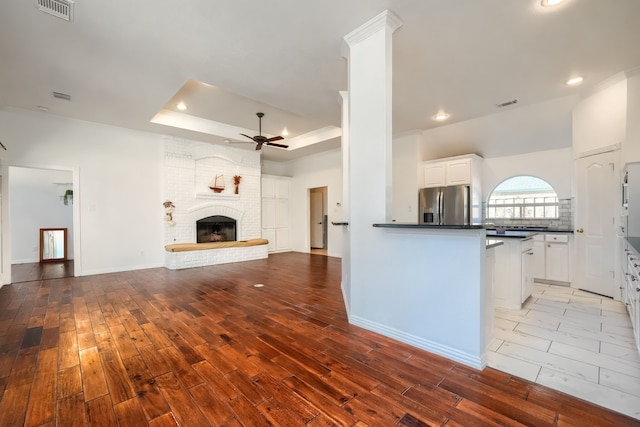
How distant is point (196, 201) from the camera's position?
639cm

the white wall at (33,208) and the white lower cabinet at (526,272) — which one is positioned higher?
the white wall at (33,208)

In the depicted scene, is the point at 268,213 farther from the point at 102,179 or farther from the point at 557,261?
the point at 557,261

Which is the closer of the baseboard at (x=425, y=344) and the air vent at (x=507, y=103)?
the baseboard at (x=425, y=344)

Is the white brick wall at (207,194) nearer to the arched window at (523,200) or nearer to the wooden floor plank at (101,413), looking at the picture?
the wooden floor plank at (101,413)

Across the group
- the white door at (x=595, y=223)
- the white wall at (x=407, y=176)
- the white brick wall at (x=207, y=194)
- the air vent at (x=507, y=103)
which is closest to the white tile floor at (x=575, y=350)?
the white door at (x=595, y=223)

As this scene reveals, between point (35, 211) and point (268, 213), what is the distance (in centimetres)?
575

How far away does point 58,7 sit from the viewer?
2.34 meters

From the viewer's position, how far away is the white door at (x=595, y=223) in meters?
3.62

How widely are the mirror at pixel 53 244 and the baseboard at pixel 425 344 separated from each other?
8.16m

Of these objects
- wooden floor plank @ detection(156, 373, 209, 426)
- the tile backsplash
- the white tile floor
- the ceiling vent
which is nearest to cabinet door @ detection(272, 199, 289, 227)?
the tile backsplash

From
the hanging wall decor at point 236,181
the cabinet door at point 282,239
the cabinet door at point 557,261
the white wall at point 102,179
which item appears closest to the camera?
the cabinet door at point 557,261

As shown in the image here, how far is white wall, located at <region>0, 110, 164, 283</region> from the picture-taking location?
4.61m

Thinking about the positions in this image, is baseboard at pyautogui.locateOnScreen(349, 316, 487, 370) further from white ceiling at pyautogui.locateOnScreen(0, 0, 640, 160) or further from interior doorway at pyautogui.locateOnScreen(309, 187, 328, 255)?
interior doorway at pyautogui.locateOnScreen(309, 187, 328, 255)

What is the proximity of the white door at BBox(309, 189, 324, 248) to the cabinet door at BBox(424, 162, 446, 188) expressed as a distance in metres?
4.25
